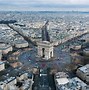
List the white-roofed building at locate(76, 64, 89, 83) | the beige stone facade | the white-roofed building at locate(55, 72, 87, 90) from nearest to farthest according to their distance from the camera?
the white-roofed building at locate(55, 72, 87, 90), the white-roofed building at locate(76, 64, 89, 83), the beige stone facade

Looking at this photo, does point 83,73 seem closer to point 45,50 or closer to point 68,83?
point 68,83

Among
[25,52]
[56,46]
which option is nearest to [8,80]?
[25,52]

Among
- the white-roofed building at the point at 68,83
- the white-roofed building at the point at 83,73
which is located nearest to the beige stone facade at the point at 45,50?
the white-roofed building at the point at 83,73

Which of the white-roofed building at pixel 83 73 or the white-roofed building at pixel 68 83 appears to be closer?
the white-roofed building at pixel 68 83

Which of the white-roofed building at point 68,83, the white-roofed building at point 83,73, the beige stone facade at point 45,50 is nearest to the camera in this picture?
the white-roofed building at point 68,83

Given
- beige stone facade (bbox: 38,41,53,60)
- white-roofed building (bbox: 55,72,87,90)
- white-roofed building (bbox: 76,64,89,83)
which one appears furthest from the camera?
beige stone facade (bbox: 38,41,53,60)

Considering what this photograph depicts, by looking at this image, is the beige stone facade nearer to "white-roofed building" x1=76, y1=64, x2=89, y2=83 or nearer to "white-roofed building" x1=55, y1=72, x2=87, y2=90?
"white-roofed building" x1=76, y1=64, x2=89, y2=83

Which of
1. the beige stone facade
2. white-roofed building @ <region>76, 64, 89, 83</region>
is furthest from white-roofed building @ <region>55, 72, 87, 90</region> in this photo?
the beige stone facade

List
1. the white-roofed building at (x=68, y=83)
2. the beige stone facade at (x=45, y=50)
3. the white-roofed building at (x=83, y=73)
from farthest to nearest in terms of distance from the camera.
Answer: the beige stone facade at (x=45, y=50), the white-roofed building at (x=83, y=73), the white-roofed building at (x=68, y=83)

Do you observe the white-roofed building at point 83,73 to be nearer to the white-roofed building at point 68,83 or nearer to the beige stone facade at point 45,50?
the white-roofed building at point 68,83

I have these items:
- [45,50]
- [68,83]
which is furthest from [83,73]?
[45,50]

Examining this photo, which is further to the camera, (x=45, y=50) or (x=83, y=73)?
(x=45, y=50)

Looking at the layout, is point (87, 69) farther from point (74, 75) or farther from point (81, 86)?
point (81, 86)
